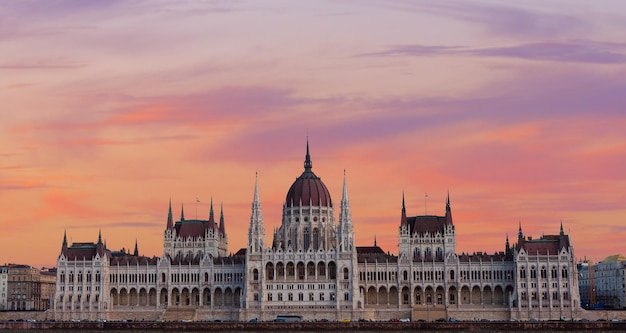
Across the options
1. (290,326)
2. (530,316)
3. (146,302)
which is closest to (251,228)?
(146,302)

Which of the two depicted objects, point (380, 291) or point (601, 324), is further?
point (380, 291)

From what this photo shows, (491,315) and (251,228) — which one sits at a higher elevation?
(251,228)

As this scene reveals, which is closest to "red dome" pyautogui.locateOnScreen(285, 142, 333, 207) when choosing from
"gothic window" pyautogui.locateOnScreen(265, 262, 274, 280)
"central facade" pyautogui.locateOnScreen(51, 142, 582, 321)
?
"central facade" pyautogui.locateOnScreen(51, 142, 582, 321)

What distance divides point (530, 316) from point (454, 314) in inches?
465

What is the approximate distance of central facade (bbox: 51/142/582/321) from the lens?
576 feet

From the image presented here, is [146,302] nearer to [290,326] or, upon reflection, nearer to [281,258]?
[281,258]

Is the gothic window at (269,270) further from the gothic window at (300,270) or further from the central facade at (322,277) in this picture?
the gothic window at (300,270)

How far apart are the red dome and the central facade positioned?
8.3 inches

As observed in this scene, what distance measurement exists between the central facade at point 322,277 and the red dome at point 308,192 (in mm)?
211

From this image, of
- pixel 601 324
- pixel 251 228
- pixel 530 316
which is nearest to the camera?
pixel 601 324

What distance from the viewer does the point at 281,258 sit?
181 m

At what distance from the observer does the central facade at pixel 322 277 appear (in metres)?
176

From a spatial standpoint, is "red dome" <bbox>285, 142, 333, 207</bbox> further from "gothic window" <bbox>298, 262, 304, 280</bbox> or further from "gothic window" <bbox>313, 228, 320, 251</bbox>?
"gothic window" <bbox>298, 262, 304, 280</bbox>

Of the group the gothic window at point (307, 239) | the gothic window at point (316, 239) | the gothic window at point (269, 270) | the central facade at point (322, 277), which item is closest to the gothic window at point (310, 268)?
the central facade at point (322, 277)
